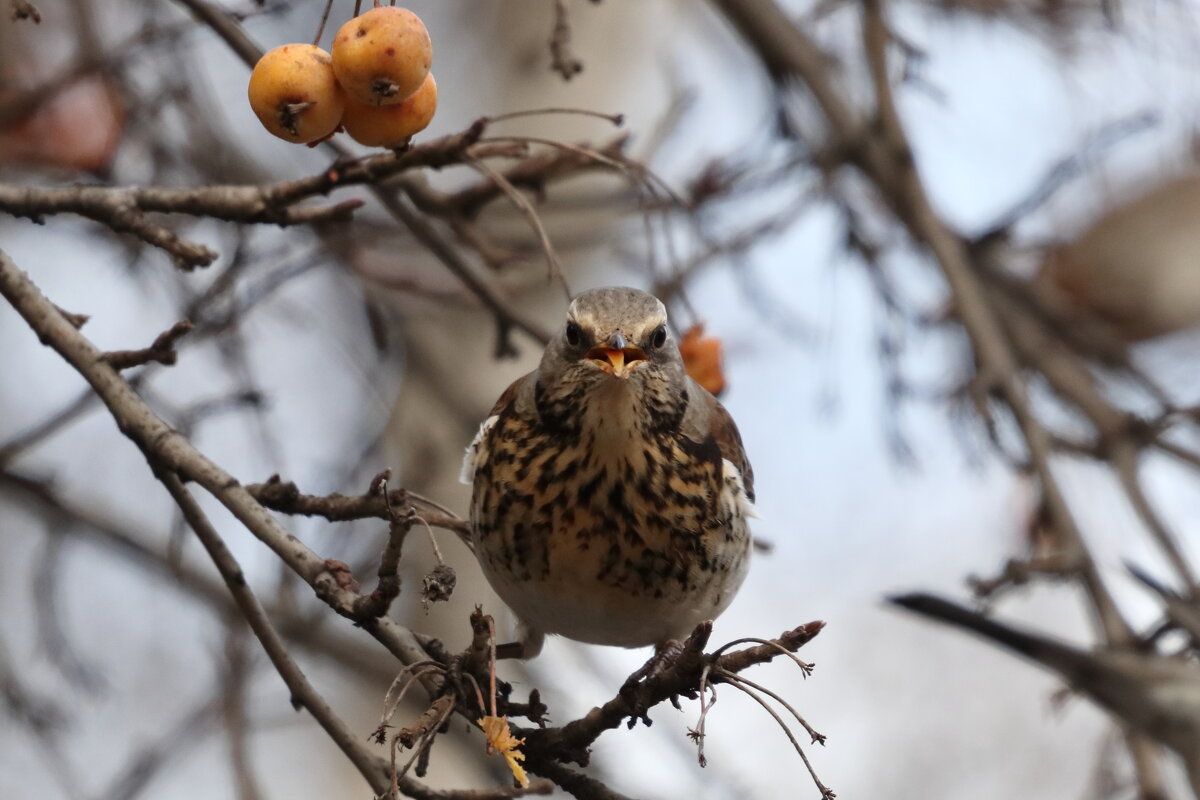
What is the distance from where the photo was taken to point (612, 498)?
256cm

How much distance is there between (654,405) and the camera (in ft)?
8.65

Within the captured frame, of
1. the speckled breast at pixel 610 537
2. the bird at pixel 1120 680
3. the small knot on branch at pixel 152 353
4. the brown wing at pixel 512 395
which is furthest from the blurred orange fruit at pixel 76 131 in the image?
the bird at pixel 1120 680

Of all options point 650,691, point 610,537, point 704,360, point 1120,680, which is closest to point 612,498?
point 610,537

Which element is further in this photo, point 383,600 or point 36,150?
point 36,150

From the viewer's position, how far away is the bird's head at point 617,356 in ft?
8.11

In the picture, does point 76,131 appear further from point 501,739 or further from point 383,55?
point 501,739

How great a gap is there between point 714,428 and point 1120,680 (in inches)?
39.0

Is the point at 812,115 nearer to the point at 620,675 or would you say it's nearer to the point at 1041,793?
the point at 620,675

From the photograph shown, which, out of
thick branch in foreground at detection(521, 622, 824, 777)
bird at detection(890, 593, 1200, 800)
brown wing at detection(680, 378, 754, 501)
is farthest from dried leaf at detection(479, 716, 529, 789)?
brown wing at detection(680, 378, 754, 501)

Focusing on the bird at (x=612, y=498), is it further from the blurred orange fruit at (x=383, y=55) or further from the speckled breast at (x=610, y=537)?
the blurred orange fruit at (x=383, y=55)

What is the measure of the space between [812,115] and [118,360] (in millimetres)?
2708

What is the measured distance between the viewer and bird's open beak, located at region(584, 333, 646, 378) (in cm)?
241

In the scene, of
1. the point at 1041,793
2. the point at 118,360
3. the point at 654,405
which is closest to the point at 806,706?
the point at 1041,793

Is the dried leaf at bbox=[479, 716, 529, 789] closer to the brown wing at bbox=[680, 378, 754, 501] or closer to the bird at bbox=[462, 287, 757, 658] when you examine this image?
the bird at bbox=[462, 287, 757, 658]
